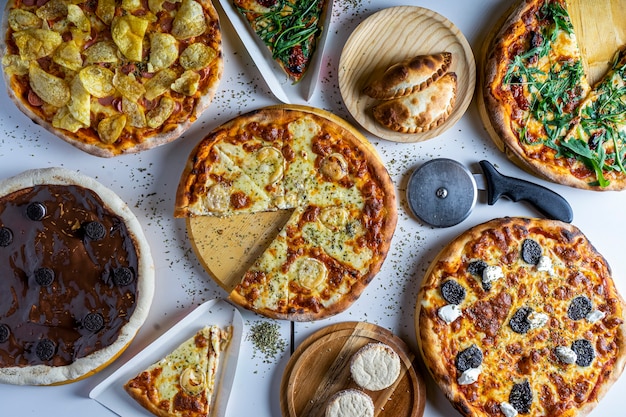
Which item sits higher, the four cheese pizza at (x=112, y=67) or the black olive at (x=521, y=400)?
the four cheese pizza at (x=112, y=67)

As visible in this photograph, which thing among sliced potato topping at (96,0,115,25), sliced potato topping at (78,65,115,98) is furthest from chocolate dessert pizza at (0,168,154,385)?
sliced potato topping at (96,0,115,25)

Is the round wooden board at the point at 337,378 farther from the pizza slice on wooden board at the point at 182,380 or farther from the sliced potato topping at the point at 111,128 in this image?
the sliced potato topping at the point at 111,128

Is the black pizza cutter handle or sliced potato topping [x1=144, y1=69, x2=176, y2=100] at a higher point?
sliced potato topping [x1=144, y1=69, x2=176, y2=100]

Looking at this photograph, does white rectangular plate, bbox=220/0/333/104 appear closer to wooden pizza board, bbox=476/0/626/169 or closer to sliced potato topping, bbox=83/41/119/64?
sliced potato topping, bbox=83/41/119/64

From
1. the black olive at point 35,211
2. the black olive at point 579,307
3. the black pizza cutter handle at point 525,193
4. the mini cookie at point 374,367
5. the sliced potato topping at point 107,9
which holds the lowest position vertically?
the mini cookie at point 374,367

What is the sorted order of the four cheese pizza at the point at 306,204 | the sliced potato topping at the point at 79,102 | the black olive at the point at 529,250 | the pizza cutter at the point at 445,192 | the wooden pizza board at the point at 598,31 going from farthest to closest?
the wooden pizza board at the point at 598,31 → the pizza cutter at the point at 445,192 → the black olive at the point at 529,250 → the four cheese pizza at the point at 306,204 → the sliced potato topping at the point at 79,102

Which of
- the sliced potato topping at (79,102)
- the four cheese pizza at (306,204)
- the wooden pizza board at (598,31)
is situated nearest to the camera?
the sliced potato topping at (79,102)

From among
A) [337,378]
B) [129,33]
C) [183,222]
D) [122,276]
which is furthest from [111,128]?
[337,378]

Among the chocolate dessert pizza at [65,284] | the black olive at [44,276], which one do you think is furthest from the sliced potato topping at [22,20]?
the black olive at [44,276]
